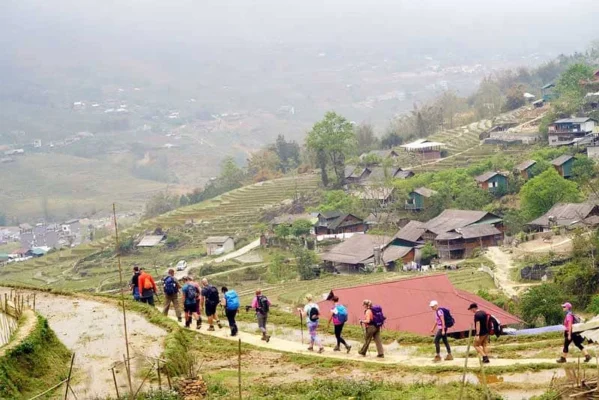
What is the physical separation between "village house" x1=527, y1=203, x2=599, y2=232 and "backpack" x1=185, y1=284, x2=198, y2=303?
30555mm

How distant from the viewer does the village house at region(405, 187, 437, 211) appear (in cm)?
5584

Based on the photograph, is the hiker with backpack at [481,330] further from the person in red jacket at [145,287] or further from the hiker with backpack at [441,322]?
the person in red jacket at [145,287]

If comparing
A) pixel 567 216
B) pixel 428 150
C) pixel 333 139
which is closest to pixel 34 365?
pixel 567 216

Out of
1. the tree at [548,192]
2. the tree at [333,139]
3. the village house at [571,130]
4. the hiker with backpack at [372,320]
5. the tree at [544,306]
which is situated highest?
the tree at [333,139]

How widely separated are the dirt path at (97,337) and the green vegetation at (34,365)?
0.32 m

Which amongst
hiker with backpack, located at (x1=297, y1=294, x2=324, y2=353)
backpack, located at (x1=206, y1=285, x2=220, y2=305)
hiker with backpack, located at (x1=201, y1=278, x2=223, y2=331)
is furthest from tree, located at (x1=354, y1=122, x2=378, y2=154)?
hiker with backpack, located at (x1=297, y1=294, x2=324, y2=353)

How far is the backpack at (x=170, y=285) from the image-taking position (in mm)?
16094

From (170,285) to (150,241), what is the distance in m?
48.9

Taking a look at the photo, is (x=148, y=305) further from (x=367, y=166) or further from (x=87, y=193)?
(x=87, y=193)

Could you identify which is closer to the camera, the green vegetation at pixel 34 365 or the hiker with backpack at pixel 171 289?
the green vegetation at pixel 34 365

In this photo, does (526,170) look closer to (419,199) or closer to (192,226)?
(419,199)

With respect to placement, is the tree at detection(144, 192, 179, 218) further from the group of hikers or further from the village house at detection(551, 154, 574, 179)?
the group of hikers

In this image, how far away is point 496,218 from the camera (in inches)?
1949

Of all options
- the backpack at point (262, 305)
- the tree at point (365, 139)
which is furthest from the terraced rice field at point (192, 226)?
the backpack at point (262, 305)
